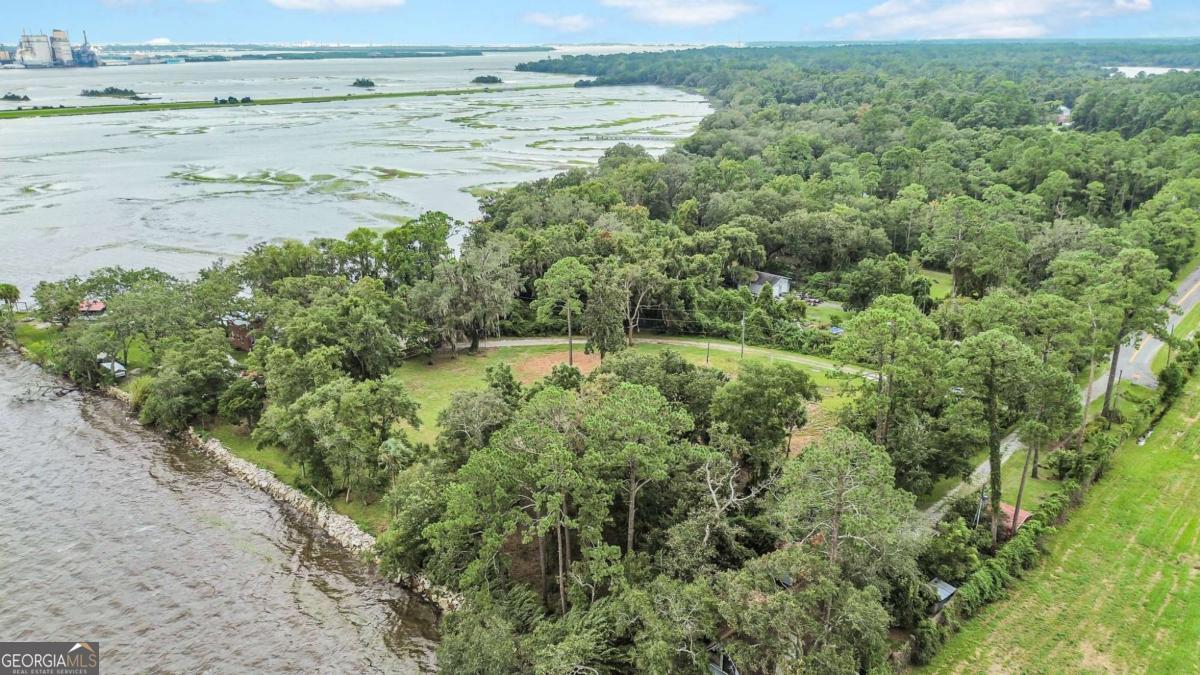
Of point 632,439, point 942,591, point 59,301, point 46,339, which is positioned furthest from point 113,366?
point 942,591

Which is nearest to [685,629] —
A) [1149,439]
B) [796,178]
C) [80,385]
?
[1149,439]

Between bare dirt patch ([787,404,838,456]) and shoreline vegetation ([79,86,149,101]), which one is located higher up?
shoreline vegetation ([79,86,149,101])

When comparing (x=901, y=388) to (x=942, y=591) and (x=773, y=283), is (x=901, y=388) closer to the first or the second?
(x=942, y=591)

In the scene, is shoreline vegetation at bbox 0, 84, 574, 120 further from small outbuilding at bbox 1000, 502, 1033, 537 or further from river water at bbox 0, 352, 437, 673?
small outbuilding at bbox 1000, 502, 1033, 537

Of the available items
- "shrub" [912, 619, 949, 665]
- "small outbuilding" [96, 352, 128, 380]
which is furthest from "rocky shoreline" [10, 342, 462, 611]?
"shrub" [912, 619, 949, 665]

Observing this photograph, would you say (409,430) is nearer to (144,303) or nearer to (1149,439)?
(144,303)

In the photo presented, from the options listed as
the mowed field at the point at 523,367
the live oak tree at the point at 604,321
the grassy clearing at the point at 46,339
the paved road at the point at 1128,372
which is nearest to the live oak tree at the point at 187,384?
the grassy clearing at the point at 46,339
